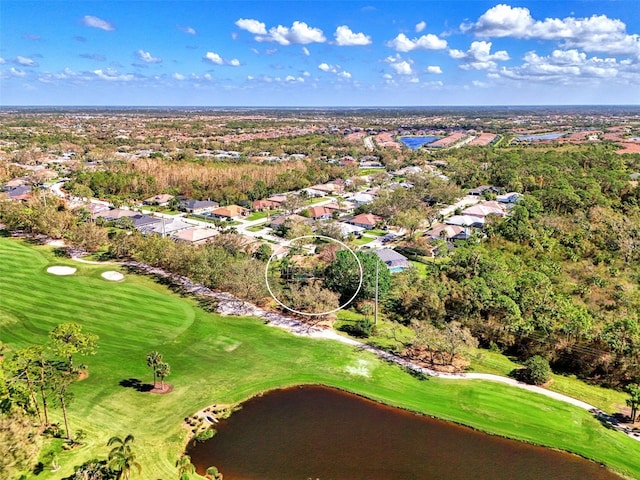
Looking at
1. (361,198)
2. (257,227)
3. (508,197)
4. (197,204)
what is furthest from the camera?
(361,198)

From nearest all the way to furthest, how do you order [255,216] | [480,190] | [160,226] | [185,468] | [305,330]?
[185,468] < [305,330] < [160,226] < [255,216] < [480,190]

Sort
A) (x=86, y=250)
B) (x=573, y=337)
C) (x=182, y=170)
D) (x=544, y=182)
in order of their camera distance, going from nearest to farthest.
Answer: (x=573, y=337) < (x=86, y=250) < (x=544, y=182) < (x=182, y=170)

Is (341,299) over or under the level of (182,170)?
under

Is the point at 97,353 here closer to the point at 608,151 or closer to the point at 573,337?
the point at 573,337

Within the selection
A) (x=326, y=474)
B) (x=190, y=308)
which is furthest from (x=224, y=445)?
(x=190, y=308)

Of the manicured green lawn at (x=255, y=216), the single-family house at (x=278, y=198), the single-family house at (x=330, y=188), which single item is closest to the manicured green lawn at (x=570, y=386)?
the manicured green lawn at (x=255, y=216)

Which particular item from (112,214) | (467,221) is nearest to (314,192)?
(467,221)

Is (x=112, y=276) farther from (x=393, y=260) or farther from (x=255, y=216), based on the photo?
(x=255, y=216)
